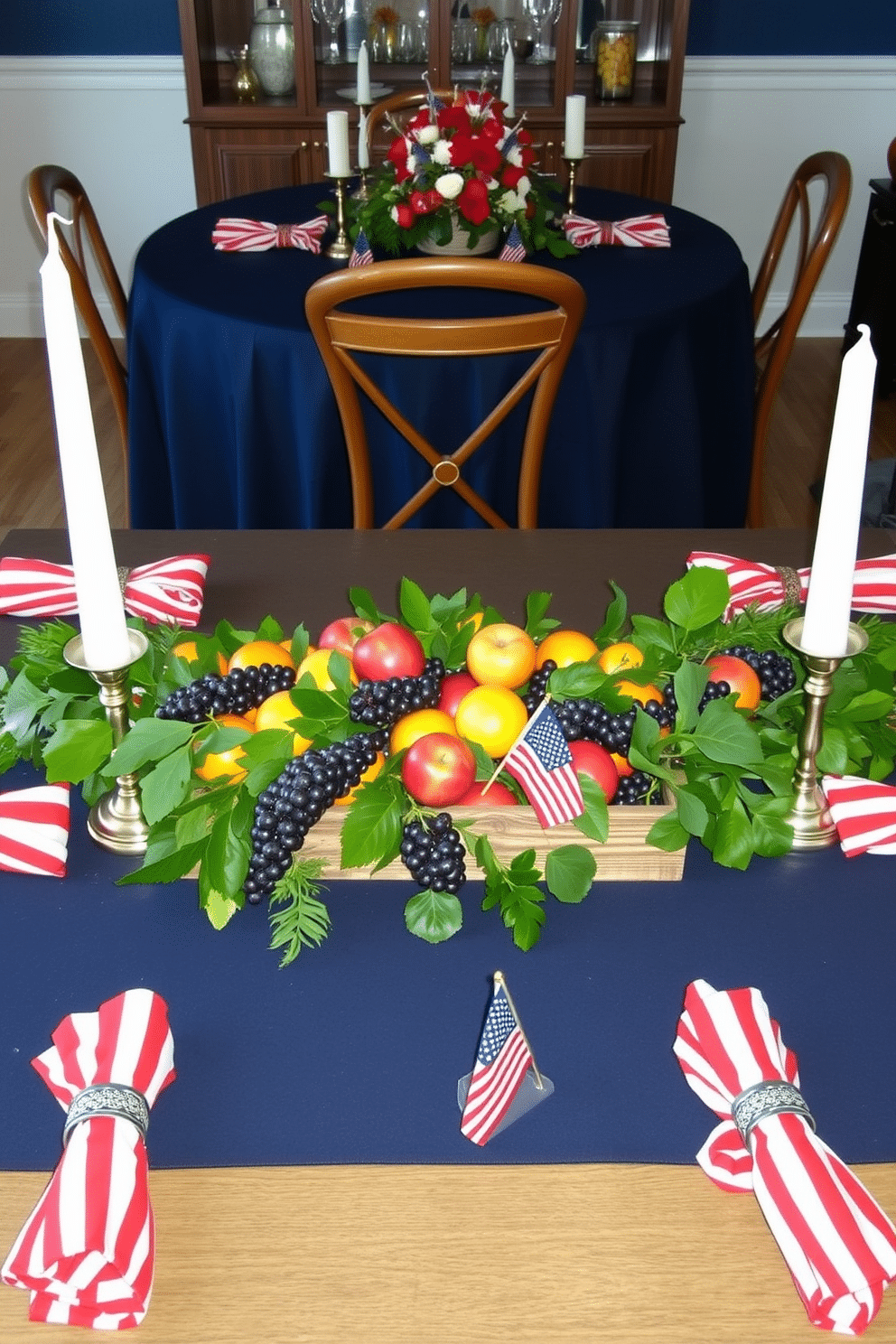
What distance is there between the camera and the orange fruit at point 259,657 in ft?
2.92

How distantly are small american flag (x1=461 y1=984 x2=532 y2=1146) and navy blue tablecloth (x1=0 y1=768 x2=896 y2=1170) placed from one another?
14 millimetres

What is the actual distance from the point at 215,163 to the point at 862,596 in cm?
310

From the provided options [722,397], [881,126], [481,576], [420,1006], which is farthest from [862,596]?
[881,126]

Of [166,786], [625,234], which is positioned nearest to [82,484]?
[166,786]

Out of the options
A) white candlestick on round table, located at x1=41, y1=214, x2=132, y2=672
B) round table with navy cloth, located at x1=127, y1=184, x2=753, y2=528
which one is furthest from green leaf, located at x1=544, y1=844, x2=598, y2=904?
round table with navy cloth, located at x1=127, y1=184, x2=753, y2=528

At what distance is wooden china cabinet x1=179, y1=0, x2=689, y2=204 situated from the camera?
3.47 metres

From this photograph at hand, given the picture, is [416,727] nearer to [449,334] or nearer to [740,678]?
[740,678]

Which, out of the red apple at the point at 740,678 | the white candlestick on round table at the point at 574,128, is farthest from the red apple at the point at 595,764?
the white candlestick on round table at the point at 574,128

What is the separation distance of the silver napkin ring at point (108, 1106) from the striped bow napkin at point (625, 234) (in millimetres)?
2002

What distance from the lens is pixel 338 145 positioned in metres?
2.21

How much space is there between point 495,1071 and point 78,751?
0.37 meters

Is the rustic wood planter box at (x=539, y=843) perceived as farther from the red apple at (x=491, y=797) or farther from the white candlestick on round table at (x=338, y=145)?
the white candlestick on round table at (x=338, y=145)

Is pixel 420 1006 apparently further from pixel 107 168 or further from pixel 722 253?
pixel 107 168

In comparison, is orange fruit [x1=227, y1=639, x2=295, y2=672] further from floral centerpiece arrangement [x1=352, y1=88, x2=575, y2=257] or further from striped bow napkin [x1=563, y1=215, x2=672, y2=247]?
striped bow napkin [x1=563, y1=215, x2=672, y2=247]
